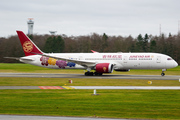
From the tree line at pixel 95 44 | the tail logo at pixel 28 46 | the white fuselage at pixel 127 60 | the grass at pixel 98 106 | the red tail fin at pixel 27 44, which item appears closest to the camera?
the grass at pixel 98 106

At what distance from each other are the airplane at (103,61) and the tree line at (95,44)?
65007mm

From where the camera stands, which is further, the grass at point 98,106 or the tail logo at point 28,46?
the tail logo at point 28,46

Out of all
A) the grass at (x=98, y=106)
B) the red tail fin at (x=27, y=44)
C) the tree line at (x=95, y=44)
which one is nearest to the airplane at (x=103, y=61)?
the red tail fin at (x=27, y=44)

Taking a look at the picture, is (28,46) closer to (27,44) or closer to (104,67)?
(27,44)

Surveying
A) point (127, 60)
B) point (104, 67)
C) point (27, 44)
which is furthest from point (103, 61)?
point (27, 44)

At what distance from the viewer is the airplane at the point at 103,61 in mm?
40781

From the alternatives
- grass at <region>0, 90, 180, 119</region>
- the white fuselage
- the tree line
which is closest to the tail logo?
the white fuselage

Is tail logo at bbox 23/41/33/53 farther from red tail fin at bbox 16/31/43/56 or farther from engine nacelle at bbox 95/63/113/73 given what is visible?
engine nacelle at bbox 95/63/113/73

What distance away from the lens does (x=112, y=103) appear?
55.5 feet

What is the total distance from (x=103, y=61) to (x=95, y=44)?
265 feet

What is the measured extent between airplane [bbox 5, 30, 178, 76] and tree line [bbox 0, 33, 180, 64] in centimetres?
6501

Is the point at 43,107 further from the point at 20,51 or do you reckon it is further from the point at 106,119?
the point at 20,51

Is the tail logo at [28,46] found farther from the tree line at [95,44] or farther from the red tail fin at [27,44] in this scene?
the tree line at [95,44]

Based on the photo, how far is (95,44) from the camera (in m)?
123
